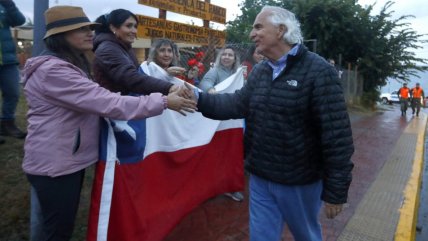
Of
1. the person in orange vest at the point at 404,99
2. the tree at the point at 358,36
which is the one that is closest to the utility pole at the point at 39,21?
the tree at the point at 358,36

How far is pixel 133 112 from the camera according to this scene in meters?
2.33

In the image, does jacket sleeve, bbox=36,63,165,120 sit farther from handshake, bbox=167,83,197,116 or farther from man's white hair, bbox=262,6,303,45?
man's white hair, bbox=262,6,303,45

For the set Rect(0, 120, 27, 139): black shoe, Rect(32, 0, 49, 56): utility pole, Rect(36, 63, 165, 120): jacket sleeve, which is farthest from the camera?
Rect(0, 120, 27, 139): black shoe

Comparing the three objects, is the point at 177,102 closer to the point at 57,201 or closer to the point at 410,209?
the point at 57,201

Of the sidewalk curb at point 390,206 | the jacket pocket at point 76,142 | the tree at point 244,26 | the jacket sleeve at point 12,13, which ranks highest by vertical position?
the tree at point 244,26

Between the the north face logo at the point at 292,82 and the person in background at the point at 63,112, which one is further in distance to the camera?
the the north face logo at the point at 292,82

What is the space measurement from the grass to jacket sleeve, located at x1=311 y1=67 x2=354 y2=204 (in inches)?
90.2

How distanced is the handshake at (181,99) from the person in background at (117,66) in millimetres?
86

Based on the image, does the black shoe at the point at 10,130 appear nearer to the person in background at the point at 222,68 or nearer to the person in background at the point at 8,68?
the person in background at the point at 8,68

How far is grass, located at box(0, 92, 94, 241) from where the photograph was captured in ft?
11.1

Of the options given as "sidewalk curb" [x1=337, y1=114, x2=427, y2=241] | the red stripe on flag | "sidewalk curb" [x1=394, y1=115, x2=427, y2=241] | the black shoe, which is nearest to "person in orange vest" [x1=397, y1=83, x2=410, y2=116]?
"sidewalk curb" [x1=337, y1=114, x2=427, y2=241]

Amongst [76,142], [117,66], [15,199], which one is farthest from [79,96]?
[15,199]

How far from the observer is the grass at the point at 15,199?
3387 millimetres

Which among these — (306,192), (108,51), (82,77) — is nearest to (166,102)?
(82,77)
